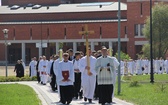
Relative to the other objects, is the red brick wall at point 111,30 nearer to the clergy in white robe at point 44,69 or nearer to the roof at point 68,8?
the roof at point 68,8

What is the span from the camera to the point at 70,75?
2123 cm

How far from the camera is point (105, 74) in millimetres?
20281

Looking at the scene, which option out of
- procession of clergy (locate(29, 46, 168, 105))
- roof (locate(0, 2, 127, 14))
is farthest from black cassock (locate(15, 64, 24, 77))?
roof (locate(0, 2, 127, 14))

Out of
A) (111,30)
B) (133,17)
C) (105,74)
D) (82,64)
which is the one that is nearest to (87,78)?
(82,64)

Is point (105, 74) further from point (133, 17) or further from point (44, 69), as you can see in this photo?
point (133, 17)

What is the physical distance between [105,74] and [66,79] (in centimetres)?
176

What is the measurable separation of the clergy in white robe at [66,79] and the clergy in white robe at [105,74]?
135cm

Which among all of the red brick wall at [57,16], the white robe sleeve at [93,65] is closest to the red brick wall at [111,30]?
the red brick wall at [57,16]

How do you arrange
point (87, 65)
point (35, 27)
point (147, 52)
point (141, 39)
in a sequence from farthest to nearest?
point (35, 27) < point (141, 39) < point (147, 52) < point (87, 65)

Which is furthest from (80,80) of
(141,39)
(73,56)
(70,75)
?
(141,39)

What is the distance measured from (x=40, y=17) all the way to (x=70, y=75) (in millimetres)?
81797

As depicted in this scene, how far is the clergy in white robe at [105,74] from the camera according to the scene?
66.2 feet

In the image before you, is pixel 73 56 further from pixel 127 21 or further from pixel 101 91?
pixel 127 21

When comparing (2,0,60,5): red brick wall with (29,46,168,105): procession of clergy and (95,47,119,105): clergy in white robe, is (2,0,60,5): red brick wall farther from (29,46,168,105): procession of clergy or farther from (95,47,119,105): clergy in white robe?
(95,47,119,105): clergy in white robe
